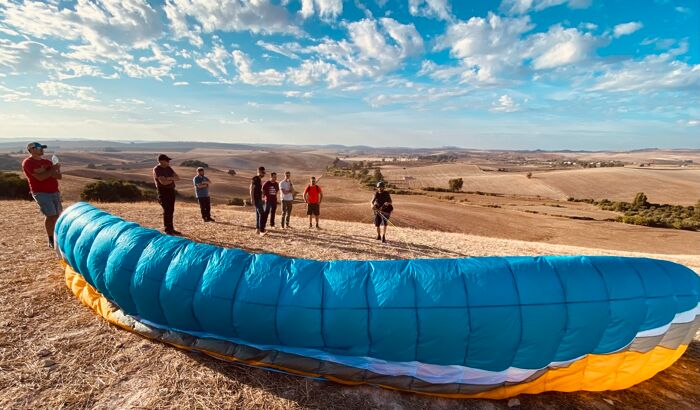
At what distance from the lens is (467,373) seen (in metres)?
4.20

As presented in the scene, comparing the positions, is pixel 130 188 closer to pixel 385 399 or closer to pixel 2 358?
pixel 2 358

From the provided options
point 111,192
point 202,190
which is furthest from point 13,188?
point 202,190

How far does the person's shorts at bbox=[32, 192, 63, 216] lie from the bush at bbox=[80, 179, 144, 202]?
25.2 meters

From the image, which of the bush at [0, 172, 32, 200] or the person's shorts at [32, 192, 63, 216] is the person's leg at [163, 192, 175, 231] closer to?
the person's shorts at [32, 192, 63, 216]

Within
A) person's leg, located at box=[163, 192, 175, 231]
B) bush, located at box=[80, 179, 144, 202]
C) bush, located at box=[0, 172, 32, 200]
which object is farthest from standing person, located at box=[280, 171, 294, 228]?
bush, located at box=[80, 179, 144, 202]

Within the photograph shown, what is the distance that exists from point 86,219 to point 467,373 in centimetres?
657

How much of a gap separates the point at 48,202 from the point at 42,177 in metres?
0.63

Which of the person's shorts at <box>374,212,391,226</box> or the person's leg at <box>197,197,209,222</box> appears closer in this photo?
the person's shorts at <box>374,212,391,226</box>

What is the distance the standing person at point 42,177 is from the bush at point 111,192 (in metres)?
25.3

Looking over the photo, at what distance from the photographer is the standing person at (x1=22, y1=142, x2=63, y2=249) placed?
701 cm

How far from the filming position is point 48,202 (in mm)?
7359

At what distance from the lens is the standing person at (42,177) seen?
7.01 metres

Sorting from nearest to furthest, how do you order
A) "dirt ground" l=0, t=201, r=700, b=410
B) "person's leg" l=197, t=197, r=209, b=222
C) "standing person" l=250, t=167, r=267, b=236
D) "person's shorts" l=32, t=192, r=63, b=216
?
"dirt ground" l=0, t=201, r=700, b=410, "person's shorts" l=32, t=192, r=63, b=216, "standing person" l=250, t=167, r=267, b=236, "person's leg" l=197, t=197, r=209, b=222

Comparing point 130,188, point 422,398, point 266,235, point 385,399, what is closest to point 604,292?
point 422,398
